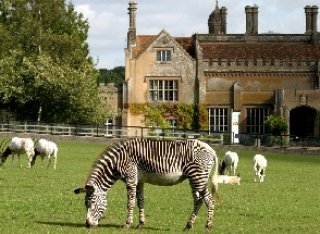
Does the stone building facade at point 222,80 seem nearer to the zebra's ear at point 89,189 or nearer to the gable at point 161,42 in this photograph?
the gable at point 161,42

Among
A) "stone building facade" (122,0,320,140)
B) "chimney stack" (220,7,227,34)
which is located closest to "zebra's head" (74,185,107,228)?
"stone building facade" (122,0,320,140)

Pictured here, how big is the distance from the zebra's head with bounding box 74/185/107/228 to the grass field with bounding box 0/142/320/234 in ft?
0.70

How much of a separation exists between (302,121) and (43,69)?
2036 centimetres

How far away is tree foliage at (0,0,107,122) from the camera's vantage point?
6994 centimetres

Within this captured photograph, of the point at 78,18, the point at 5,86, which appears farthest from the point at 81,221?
the point at 78,18

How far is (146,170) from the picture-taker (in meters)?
17.0

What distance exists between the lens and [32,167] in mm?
34812

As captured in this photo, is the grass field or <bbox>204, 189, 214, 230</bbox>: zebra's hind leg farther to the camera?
the grass field

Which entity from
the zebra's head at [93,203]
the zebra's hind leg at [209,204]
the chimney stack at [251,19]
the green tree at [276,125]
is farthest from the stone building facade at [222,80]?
the zebra's head at [93,203]

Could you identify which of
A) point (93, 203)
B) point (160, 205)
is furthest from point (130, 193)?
point (160, 205)

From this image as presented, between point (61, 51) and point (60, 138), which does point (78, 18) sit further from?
point (60, 138)

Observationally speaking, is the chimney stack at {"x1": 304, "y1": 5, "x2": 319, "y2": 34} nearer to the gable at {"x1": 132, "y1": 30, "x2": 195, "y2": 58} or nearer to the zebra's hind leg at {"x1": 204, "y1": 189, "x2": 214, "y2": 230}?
the gable at {"x1": 132, "y1": 30, "x2": 195, "y2": 58}

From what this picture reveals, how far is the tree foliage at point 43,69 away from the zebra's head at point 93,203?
175ft

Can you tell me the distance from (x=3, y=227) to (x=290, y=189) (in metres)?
13.7
